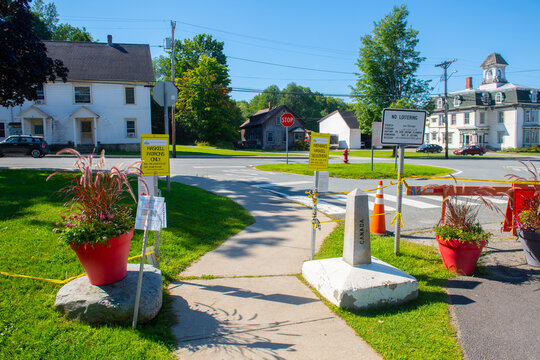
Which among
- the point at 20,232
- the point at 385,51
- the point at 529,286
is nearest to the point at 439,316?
the point at 529,286

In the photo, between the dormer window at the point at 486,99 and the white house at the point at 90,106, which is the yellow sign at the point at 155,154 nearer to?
the white house at the point at 90,106

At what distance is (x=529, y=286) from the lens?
4.98 metres

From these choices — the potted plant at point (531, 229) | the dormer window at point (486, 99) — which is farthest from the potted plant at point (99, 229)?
the dormer window at point (486, 99)

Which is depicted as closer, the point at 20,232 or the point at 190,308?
the point at 190,308

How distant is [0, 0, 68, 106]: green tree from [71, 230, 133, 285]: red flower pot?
10.00m

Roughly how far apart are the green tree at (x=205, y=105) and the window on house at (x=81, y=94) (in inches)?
810

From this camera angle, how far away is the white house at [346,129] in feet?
211

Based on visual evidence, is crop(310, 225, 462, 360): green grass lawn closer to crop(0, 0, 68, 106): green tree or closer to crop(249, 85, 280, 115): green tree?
crop(0, 0, 68, 106): green tree

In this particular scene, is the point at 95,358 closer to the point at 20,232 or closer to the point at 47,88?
the point at 20,232

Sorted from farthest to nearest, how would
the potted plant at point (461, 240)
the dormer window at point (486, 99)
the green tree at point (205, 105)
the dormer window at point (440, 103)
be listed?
the dormer window at point (440, 103), the dormer window at point (486, 99), the green tree at point (205, 105), the potted plant at point (461, 240)

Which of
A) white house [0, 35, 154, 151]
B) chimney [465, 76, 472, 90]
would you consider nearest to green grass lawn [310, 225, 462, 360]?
white house [0, 35, 154, 151]

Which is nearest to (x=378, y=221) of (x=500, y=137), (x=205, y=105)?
(x=205, y=105)

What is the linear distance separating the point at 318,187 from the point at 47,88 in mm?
34501

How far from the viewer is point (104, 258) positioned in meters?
3.78
